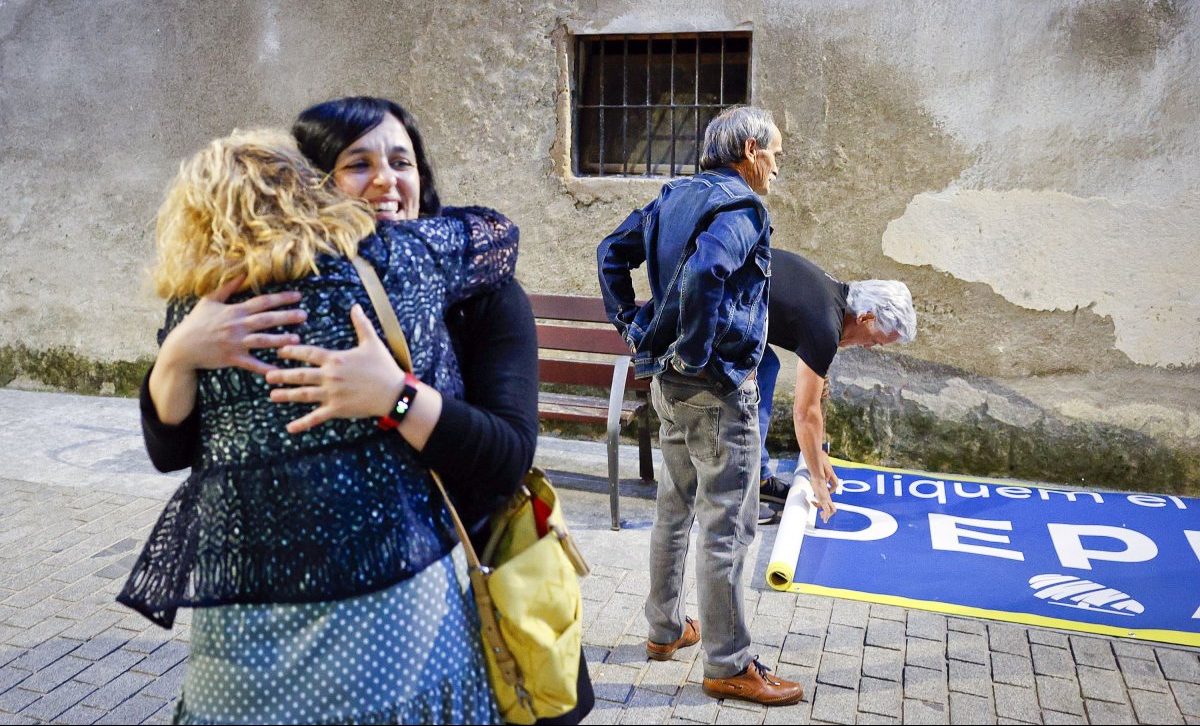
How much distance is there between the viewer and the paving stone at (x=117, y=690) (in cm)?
295

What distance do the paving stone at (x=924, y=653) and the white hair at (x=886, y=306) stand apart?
1.10 meters

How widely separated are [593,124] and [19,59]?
3957 mm

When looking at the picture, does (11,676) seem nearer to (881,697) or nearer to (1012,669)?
(881,697)

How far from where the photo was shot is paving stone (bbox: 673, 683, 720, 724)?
9.37 ft

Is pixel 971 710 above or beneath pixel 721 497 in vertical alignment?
beneath

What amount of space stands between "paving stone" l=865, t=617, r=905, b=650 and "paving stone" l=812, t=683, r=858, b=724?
0.36 meters

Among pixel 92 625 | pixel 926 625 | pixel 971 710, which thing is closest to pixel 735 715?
pixel 971 710

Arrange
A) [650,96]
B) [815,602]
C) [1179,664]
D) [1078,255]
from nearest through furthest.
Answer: [1179,664], [815,602], [1078,255], [650,96]

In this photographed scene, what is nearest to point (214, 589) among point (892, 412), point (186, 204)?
point (186, 204)

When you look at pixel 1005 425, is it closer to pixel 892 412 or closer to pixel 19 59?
pixel 892 412

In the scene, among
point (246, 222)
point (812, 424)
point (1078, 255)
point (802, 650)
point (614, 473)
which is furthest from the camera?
point (1078, 255)

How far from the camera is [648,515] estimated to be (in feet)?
15.0

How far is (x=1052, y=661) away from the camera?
317 centimetres

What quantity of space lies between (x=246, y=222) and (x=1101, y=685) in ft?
9.62
